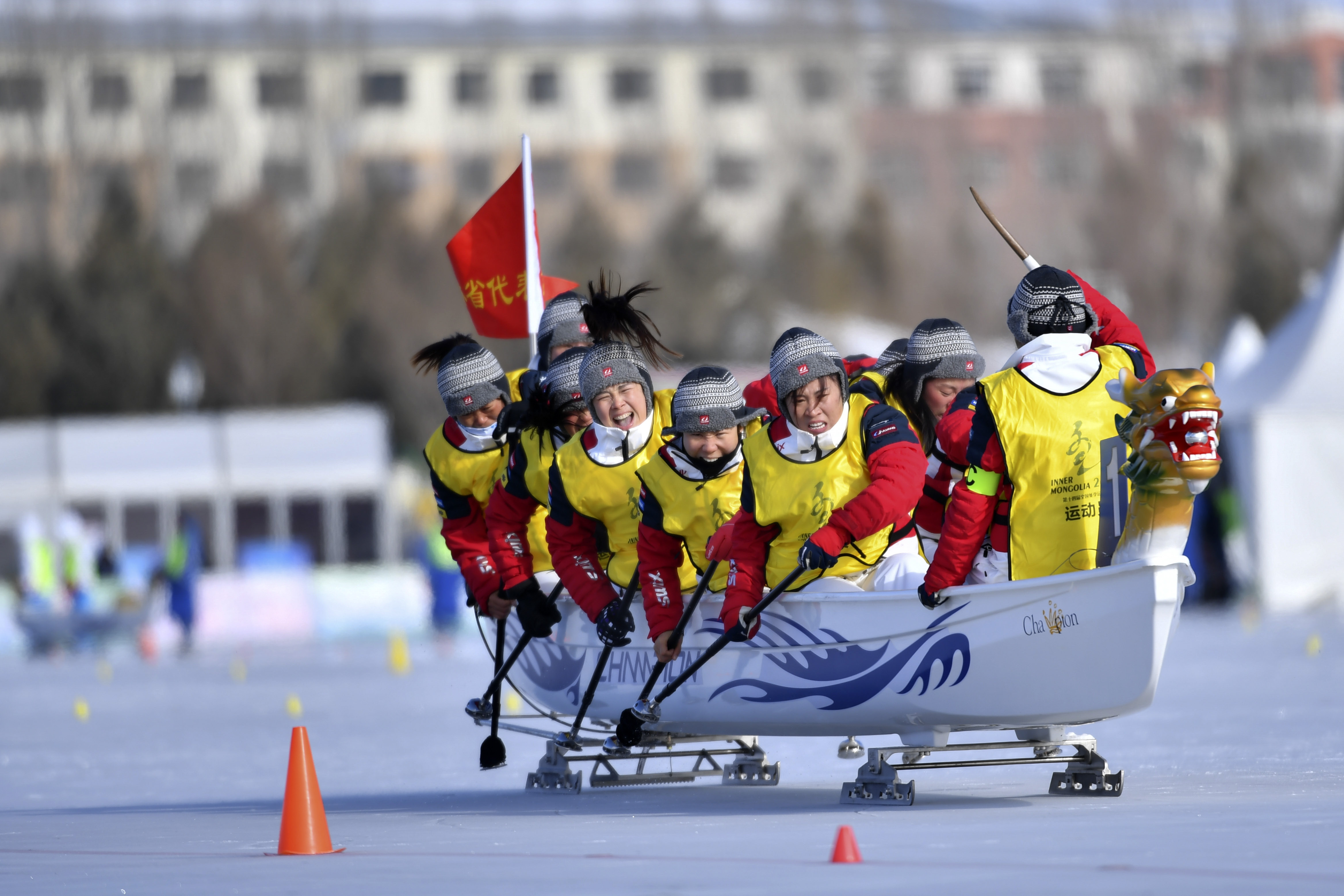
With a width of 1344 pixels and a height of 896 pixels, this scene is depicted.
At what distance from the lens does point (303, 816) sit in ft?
23.4

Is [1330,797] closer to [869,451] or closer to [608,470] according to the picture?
[869,451]

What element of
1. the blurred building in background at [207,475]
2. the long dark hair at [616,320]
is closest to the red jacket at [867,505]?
the long dark hair at [616,320]

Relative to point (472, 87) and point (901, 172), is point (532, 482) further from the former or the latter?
point (472, 87)

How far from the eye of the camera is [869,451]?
8.23 metres

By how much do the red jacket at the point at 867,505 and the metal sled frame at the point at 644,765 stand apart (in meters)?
1.13

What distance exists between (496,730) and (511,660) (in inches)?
16.2

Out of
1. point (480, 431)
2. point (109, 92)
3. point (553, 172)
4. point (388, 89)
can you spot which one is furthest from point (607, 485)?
point (388, 89)

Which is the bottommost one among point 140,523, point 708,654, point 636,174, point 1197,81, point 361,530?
point 708,654

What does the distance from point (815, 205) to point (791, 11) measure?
5.75 metres

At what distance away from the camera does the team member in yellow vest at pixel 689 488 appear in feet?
28.3

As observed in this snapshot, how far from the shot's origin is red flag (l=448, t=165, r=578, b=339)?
12531 millimetres

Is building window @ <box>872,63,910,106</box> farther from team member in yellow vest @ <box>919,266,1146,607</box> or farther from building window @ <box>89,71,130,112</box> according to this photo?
team member in yellow vest @ <box>919,266,1146,607</box>

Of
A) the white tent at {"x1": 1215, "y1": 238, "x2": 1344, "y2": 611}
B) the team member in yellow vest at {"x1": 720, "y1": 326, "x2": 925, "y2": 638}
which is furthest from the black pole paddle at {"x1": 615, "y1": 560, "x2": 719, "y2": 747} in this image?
the white tent at {"x1": 1215, "y1": 238, "x2": 1344, "y2": 611}

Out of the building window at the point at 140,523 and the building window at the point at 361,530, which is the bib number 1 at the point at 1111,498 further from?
the building window at the point at 140,523
